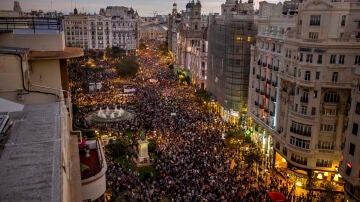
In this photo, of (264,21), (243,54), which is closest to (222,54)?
(243,54)

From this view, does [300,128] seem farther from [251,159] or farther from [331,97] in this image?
[251,159]

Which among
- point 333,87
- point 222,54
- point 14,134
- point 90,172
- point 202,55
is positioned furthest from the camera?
point 202,55

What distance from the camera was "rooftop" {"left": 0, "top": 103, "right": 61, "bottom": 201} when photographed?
4509 millimetres

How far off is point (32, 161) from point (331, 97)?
31393 millimetres

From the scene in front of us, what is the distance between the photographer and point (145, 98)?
217ft

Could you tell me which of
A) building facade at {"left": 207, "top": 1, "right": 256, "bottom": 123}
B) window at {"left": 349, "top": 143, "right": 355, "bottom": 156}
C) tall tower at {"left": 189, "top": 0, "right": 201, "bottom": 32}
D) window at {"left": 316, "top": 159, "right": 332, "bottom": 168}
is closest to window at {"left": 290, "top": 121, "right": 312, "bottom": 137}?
window at {"left": 316, "top": 159, "right": 332, "bottom": 168}

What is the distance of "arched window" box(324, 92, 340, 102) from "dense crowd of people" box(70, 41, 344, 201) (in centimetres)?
931

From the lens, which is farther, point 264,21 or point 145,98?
point 145,98

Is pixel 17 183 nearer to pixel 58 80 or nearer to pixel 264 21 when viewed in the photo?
pixel 58 80

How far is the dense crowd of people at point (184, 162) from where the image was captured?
1123 inches

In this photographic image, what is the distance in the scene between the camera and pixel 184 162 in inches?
1341

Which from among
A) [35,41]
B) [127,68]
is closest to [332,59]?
[35,41]

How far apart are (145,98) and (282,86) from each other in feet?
112

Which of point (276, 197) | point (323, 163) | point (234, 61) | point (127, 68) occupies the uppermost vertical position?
point (234, 61)
